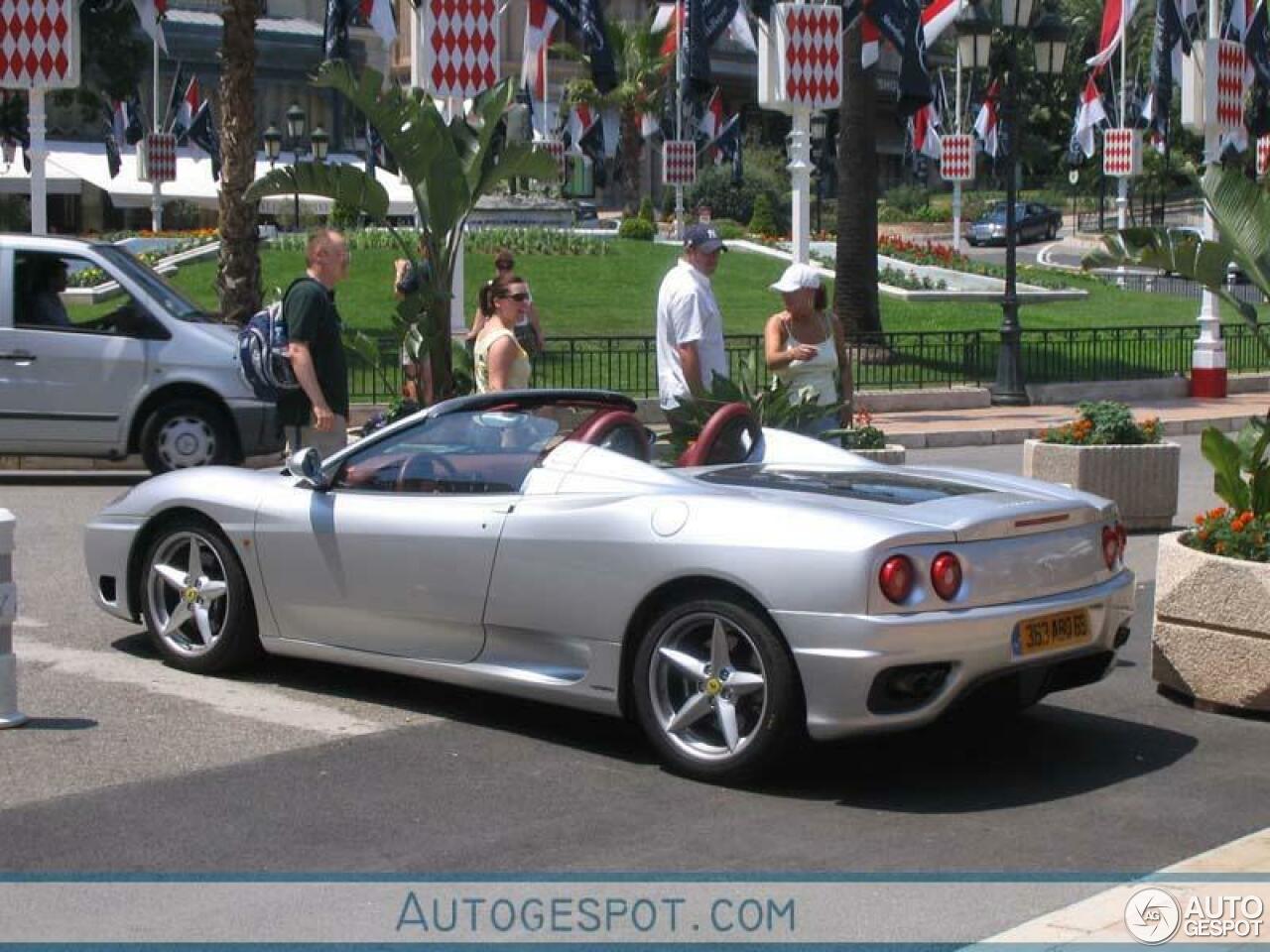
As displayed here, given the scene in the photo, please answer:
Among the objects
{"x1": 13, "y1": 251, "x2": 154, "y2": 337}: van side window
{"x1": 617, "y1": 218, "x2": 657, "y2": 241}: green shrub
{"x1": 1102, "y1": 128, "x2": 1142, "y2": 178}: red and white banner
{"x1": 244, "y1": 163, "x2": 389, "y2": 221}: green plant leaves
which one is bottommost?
{"x1": 13, "y1": 251, "x2": 154, "y2": 337}: van side window

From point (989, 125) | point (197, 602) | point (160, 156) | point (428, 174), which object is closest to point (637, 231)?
point (160, 156)

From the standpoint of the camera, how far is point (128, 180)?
53625 mm

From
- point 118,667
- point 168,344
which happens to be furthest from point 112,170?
point 118,667

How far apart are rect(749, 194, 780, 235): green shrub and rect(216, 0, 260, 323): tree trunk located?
84.4 feet

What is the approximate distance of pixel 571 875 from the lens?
17.9 ft

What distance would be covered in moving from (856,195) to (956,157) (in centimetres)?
2911

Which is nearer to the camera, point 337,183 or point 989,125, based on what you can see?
point 337,183

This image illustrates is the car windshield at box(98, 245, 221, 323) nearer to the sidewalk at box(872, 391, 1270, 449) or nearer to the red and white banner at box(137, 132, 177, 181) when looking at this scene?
the sidewalk at box(872, 391, 1270, 449)

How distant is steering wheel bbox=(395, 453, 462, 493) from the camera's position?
7348 millimetres

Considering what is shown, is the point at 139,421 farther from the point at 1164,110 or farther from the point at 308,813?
the point at 1164,110

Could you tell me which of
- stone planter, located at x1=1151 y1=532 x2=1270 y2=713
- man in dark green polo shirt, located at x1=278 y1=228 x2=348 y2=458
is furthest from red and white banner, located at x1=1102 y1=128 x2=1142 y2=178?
stone planter, located at x1=1151 y1=532 x2=1270 y2=713

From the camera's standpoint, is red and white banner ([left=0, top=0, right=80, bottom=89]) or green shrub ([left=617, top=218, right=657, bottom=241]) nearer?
red and white banner ([left=0, top=0, right=80, bottom=89])

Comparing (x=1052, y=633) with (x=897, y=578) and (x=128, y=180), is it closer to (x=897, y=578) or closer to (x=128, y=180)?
(x=897, y=578)

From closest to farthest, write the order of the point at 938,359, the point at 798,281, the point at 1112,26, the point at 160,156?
the point at 798,281, the point at 938,359, the point at 1112,26, the point at 160,156
